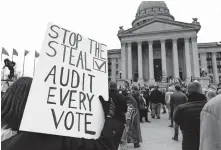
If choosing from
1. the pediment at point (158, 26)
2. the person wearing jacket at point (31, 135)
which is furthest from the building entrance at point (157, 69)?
the person wearing jacket at point (31, 135)

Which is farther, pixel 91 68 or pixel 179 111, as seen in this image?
pixel 179 111

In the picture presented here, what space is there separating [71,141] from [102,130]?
29 centimetres

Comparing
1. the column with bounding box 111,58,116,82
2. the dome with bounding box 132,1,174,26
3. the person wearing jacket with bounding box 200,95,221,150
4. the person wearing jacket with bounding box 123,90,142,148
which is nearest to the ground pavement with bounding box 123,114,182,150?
the person wearing jacket with bounding box 123,90,142,148

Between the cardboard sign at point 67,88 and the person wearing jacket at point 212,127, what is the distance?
81cm

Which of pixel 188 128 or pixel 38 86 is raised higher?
pixel 38 86

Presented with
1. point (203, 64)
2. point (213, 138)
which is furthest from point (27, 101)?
point (203, 64)

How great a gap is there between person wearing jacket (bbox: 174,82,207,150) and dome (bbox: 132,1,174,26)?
61641mm

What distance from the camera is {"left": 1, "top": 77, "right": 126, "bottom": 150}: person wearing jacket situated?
128 cm

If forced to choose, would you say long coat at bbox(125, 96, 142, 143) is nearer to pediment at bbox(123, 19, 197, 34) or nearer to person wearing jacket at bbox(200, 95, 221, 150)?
person wearing jacket at bbox(200, 95, 221, 150)

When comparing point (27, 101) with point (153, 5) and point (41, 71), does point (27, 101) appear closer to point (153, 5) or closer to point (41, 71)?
point (41, 71)

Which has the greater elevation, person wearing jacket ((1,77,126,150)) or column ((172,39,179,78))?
column ((172,39,179,78))

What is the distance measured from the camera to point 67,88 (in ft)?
5.32

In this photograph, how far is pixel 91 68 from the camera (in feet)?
6.04

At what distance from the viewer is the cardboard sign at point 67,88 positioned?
56.5 inches
